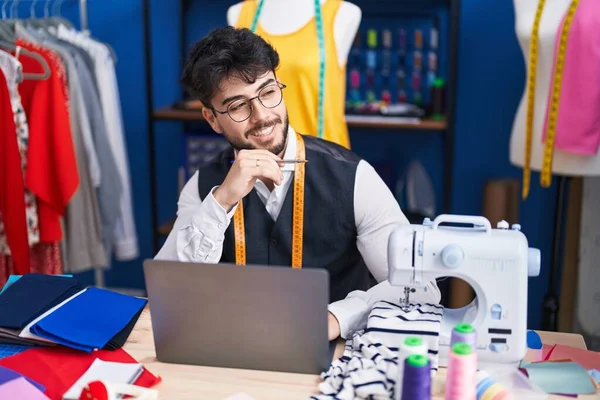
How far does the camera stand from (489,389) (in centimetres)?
125

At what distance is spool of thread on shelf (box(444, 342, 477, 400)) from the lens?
1.18m

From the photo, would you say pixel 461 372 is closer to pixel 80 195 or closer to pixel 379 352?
pixel 379 352

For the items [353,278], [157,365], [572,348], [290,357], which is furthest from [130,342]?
[572,348]

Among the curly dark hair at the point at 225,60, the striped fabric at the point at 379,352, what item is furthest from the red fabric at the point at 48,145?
the striped fabric at the point at 379,352

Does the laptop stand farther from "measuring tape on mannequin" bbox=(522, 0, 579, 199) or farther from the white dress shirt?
"measuring tape on mannequin" bbox=(522, 0, 579, 199)

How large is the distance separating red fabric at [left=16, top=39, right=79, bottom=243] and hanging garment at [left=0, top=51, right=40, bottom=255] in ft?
0.08

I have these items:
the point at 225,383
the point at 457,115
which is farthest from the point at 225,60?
the point at 457,115

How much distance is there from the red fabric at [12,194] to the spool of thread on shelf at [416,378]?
1866 mm

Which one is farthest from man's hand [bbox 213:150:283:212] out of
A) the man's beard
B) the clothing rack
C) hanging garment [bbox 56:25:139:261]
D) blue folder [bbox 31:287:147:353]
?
the clothing rack

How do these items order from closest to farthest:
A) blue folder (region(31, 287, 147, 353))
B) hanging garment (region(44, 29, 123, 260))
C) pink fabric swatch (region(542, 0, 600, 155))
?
1. blue folder (region(31, 287, 147, 353))
2. pink fabric swatch (region(542, 0, 600, 155))
3. hanging garment (region(44, 29, 123, 260))

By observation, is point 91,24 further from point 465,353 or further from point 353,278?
point 465,353

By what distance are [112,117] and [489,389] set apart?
2281mm

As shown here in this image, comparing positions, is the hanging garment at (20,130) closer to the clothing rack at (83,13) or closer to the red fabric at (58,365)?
the clothing rack at (83,13)

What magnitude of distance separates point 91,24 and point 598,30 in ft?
7.88
